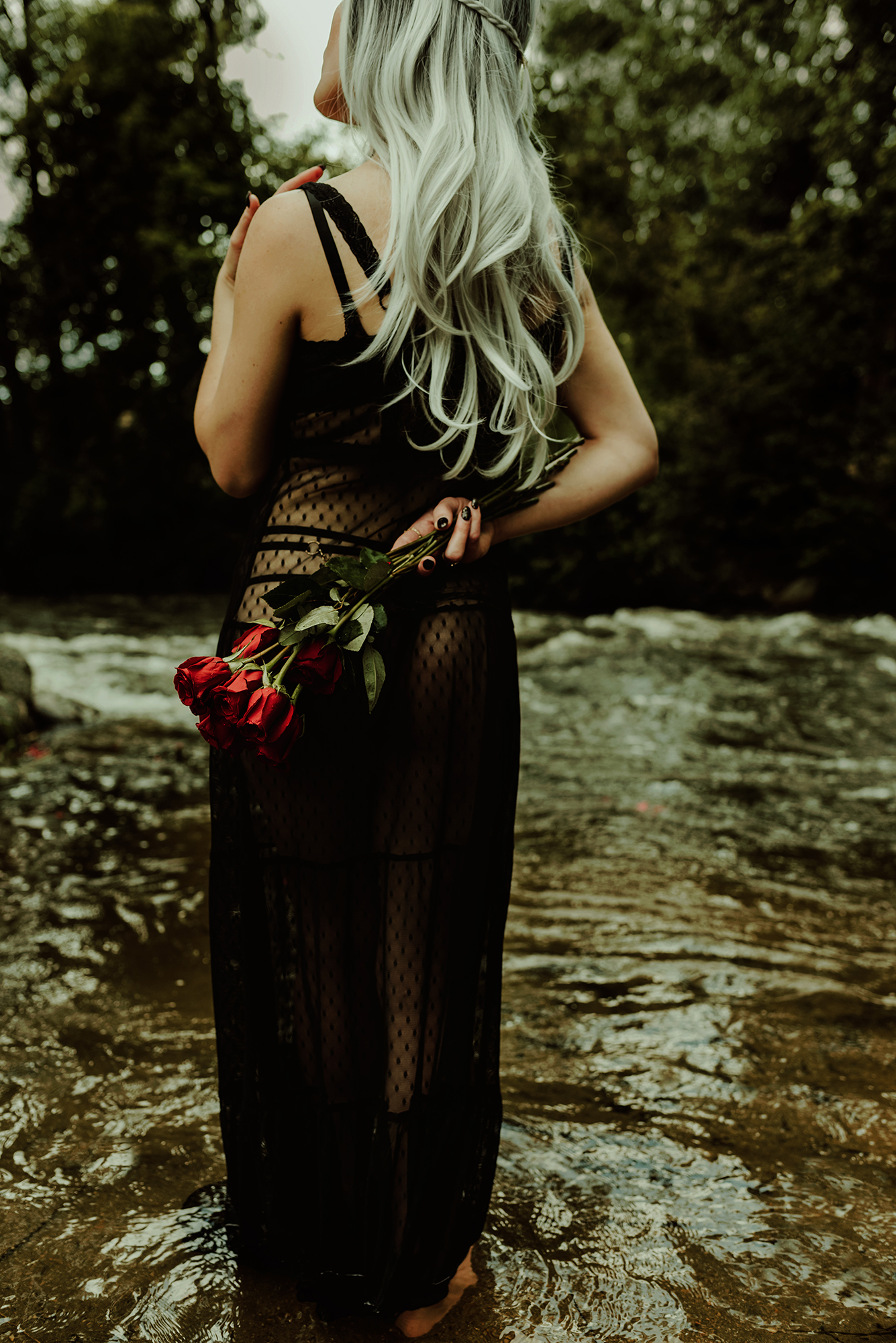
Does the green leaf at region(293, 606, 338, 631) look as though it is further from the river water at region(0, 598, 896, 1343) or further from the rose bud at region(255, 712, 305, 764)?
the river water at region(0, 598, 896, 1343)

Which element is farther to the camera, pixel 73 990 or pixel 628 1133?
pixel 73 990

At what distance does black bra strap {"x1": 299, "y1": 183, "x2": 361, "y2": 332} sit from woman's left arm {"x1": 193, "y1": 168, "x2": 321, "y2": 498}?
2 centimetres

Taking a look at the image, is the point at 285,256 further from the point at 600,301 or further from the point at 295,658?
the point at 600,301

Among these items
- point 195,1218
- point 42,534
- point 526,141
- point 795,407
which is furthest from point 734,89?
point 195,1218

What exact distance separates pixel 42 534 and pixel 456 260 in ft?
57.1

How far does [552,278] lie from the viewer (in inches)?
61.1

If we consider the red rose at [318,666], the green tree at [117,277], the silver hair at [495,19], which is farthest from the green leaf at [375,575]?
the green tree at [117,277]

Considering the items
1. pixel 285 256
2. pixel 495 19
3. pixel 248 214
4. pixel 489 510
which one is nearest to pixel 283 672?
pixel 489 510

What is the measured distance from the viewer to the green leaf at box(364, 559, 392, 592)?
148cm

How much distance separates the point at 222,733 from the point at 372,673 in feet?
0.74

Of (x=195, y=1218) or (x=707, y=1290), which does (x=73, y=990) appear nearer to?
(x=195, y=1218)

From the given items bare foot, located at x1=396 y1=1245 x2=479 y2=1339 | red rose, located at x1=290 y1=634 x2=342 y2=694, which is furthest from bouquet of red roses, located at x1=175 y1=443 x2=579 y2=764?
bare foot, located at x1=396 y1=1245 x2=479 y2=1339

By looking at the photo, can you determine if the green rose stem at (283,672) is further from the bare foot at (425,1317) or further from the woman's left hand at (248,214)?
the bare foot at (425,1317)

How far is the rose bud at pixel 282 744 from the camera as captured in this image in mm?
1401
